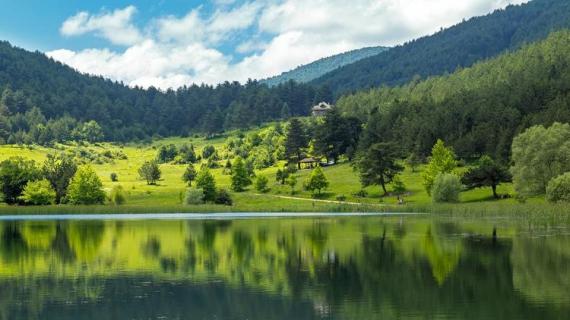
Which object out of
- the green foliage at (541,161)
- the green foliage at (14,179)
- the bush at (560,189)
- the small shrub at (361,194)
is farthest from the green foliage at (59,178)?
the bush at (560,189)

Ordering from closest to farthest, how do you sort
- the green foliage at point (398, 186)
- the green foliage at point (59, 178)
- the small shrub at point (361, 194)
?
the green foliage at point (398, 186)
the small shrub at point (361, 194)
the green foliage at point (59, 178)

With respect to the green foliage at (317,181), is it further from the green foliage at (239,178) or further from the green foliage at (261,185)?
the green foliage at (239,178)

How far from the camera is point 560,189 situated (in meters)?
102

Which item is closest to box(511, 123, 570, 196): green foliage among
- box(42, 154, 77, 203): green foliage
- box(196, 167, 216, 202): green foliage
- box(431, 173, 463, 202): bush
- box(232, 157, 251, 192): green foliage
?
box(431, 173, 463, 202): bush

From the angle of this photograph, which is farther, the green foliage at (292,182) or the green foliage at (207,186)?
the green foliage at (292,182)

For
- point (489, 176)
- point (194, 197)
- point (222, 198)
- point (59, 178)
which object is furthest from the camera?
point (59, 178)

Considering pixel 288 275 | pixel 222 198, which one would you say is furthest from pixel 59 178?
pixel 288 275

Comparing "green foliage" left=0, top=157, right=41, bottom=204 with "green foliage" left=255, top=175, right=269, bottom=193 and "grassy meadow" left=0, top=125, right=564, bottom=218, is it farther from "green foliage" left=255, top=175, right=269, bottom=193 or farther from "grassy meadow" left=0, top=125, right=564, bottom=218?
"green foliage" left=255, top=175, right=269, bottom=193

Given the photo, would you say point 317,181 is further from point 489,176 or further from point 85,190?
point 85,190

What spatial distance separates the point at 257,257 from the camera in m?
59.8

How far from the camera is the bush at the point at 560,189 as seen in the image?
100938 mm

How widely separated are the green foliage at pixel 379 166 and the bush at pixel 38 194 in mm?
65835

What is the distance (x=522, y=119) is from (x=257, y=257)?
126 meters

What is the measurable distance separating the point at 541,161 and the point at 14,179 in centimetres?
10177
